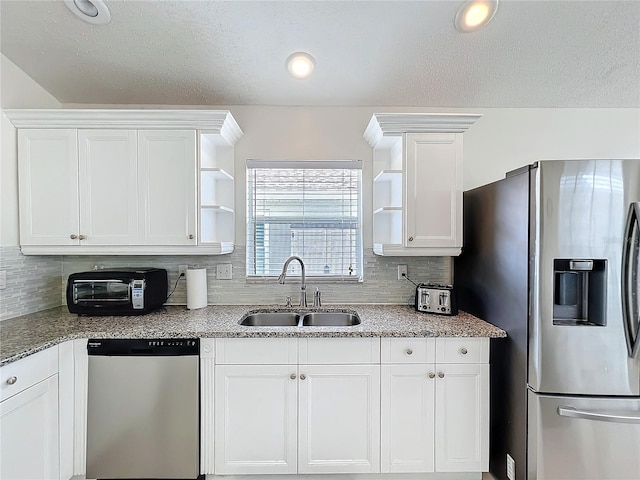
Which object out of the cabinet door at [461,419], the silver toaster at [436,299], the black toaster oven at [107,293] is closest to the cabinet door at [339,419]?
the cabinet door at [461,419]

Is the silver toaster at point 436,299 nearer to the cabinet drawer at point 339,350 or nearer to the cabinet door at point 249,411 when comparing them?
the cabinet drawer at point 339,350

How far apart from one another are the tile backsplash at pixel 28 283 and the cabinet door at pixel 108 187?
0.45m

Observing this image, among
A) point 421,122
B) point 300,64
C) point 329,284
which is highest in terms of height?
point 300,64

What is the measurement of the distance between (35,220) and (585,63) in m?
3.58

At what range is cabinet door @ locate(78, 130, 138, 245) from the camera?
204 cm

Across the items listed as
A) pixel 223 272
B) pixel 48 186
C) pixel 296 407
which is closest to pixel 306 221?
pixel 223 272

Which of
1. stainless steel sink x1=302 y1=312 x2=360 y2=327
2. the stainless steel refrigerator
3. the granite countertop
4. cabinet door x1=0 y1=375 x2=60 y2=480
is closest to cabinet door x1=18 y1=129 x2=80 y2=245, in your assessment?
the granite countertop

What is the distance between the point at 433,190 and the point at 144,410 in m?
2.08

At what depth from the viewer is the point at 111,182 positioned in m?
2.06

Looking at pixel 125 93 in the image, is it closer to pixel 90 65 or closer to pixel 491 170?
pixel 90 65

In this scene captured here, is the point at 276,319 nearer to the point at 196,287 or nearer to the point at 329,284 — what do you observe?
the point at 329,284

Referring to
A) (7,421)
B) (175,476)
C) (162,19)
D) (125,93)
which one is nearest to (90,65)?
(125,93)

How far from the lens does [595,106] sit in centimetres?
244

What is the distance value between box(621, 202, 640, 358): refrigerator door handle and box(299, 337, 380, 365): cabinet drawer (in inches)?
45.8
